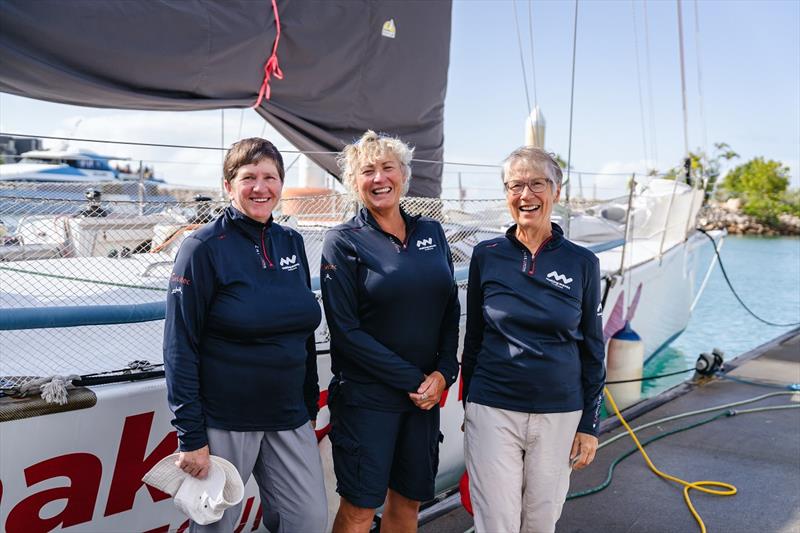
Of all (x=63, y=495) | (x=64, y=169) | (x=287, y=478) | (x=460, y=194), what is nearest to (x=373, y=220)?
(x=287, y=478)

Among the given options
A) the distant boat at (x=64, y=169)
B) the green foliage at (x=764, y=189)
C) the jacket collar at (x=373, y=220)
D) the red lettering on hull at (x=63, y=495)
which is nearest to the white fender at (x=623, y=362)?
the jacket collar at (x=373, y=220)

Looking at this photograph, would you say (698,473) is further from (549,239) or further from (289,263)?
(289,263)

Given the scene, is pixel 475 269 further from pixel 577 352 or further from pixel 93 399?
pixel 93 399

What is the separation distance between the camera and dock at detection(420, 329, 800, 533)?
3416 millimetres

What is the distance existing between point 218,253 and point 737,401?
4.85 m

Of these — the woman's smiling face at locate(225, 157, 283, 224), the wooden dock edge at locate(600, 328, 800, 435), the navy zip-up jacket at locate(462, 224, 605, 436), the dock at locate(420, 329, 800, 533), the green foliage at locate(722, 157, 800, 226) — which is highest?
the green foliage at locate(722, 157, 800, 226)

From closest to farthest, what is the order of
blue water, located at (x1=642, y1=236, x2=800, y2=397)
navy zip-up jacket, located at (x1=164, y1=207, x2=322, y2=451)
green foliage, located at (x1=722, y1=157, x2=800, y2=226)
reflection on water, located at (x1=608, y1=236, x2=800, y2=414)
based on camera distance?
navy zip-up jacket, located at (x1=164, y1=207, x2=322, y2=451) → reflection on water, located at (x1=608, y1=236, x2=800, y2=414) → blue water, located at (x1=642, y1=236, x2=800, y2=397) → green foliage, located at (x1=722, y1=157, x2=800, y2=226)

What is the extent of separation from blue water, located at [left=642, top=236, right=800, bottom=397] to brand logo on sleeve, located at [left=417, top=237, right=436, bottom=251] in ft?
21.3

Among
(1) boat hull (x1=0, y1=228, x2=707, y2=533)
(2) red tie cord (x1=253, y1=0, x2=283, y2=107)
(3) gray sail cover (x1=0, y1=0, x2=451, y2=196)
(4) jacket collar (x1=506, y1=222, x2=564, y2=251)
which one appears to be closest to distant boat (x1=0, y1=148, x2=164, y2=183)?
(3) gray sail cover (x1=0, y1=0, x2=451, y2=196)

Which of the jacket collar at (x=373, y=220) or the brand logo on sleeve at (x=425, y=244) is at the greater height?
the jacket collar at (x=373, y=220)

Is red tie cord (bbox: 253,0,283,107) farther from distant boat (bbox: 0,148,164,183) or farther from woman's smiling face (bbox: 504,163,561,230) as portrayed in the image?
distant boat (bbox: 0,148,164,183)

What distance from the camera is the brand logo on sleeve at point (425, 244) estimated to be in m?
A: 2.42

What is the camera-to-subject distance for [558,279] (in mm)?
2322

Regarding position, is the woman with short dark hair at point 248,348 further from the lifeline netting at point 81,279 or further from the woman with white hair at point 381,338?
the lifeline netting at point 81,279
